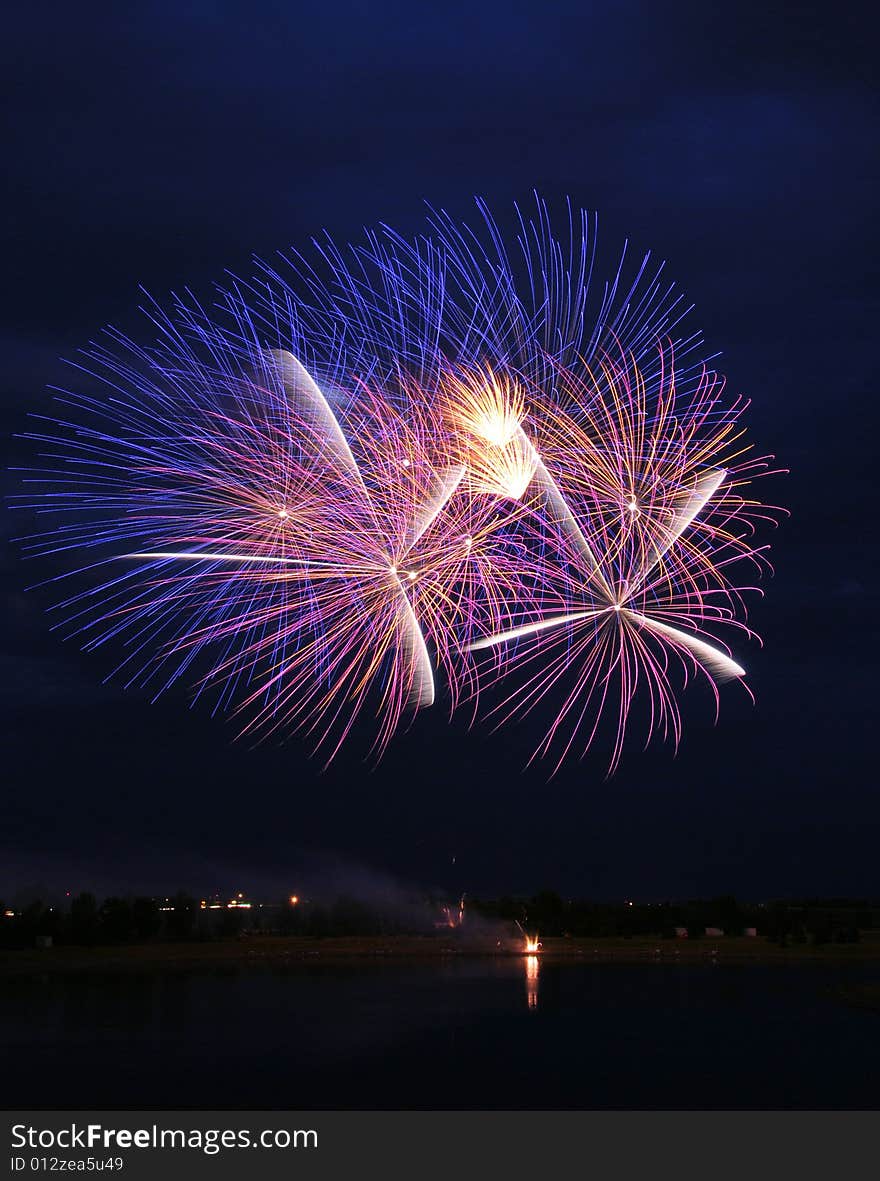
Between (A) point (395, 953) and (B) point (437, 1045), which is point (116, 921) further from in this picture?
(B) point (437, 1045)

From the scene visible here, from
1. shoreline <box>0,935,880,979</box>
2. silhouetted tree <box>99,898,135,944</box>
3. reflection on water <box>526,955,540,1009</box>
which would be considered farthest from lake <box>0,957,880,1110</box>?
silhouetted tree <box>99,898,135,944</box>

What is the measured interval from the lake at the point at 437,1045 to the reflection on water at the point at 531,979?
249 mm

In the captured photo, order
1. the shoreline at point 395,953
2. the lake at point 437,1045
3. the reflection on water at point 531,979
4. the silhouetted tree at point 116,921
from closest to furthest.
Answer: the lake at point 437,1045
the reflection on water at point 531,979
the shoreline at point 395,953
the silhouetted tree at point 116,921

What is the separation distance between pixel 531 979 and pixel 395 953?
28098 millimetres

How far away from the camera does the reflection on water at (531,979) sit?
4859 centimetres

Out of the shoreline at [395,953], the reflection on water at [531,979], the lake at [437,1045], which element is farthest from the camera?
the shoreline at [395,953]

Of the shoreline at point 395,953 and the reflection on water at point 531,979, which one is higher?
the shoreline at point 395,953

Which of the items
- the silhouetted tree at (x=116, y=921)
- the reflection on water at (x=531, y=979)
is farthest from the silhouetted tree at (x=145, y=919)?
the reflection on water at (x=531, y=979)

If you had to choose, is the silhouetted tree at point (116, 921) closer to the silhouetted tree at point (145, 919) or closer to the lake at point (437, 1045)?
the silhouetted tree at point (145, 919)
